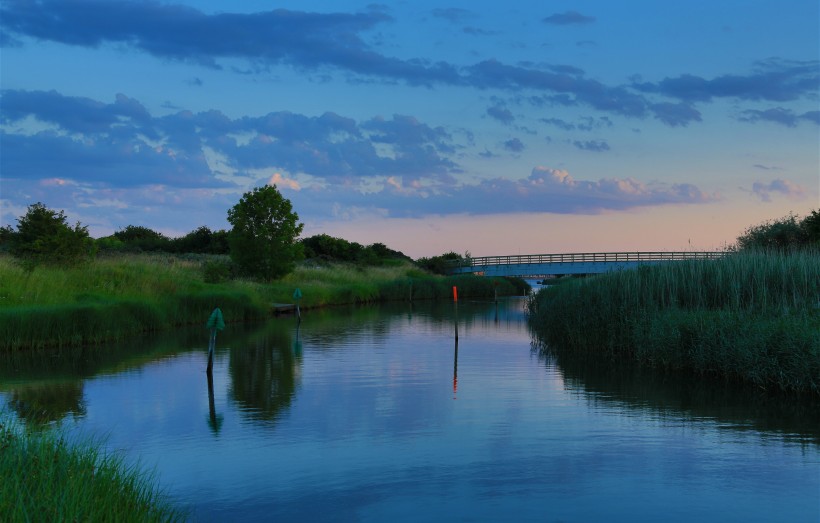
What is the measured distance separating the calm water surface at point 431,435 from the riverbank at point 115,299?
294 cm

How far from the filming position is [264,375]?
74.7 ft

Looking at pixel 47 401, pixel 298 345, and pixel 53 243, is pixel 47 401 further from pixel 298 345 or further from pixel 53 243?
pixel 53 243

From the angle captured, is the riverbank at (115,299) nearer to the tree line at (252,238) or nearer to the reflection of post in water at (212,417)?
the tree line at (252,238)

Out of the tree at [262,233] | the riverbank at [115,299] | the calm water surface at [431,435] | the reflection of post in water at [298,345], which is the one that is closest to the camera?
the calm water surface at [431,435]

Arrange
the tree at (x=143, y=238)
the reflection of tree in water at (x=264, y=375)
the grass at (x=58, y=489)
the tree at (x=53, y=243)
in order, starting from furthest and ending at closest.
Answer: the tree at (x=143, y=238), the tree at (x=53, y=243), the reflection of tree in water at (x=264, y=375), the grass at (x=58, y=489)

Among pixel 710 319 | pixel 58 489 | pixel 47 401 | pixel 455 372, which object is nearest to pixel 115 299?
pixel 47 401

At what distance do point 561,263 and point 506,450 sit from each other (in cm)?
6968

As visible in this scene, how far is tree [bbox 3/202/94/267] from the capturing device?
3750 cm

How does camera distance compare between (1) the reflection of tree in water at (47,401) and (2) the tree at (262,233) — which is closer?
(1) the reflection of tree in water at (47,401)

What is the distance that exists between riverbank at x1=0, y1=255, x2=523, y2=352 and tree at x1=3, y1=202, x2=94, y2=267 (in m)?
0.82

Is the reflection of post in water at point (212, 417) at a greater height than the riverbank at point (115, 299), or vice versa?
the riverbank at point (115, 299)

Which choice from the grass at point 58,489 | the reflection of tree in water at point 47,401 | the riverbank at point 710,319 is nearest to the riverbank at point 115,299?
the reflection of tree in water at point 47,401

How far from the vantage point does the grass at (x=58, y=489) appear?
6.91 metres

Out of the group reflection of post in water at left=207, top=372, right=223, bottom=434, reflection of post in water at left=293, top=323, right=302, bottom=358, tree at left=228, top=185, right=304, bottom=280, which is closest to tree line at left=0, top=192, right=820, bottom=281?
tree at left=228, top=185, right=304, bottom=280
